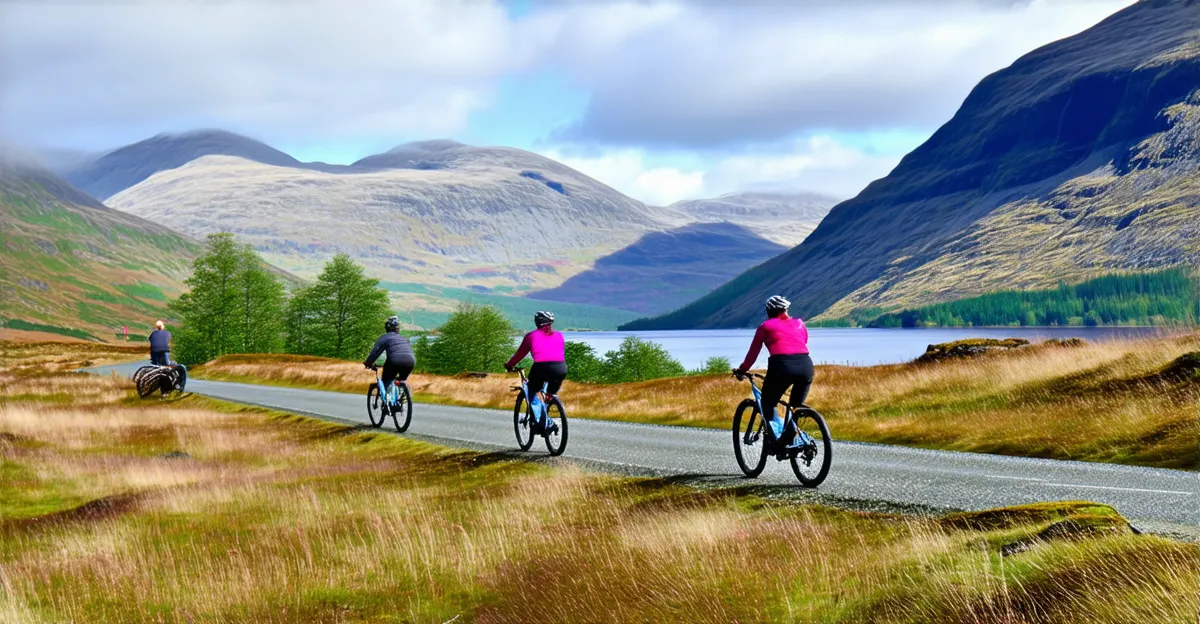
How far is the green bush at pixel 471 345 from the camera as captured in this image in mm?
115812

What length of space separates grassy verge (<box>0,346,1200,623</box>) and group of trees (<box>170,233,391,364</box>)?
86.8 meters

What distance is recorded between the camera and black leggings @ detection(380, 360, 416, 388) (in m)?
25.5

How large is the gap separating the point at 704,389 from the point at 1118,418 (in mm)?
20599

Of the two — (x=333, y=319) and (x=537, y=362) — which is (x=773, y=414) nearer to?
(x=537, y=362)

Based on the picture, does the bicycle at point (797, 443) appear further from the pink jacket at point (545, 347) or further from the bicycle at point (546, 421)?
the bicycle at point (546, 421)

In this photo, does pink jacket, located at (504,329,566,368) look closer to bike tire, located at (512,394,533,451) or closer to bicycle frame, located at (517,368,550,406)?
bicycle frame, located at (517,368,550,406)

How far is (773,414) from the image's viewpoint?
14297 millimetres

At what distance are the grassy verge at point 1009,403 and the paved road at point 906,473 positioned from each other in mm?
1866

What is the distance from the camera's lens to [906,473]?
16359 mm

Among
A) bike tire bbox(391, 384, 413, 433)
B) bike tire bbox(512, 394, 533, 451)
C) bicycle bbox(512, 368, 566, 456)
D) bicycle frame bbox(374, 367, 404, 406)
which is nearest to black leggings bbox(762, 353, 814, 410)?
bicycle bbox(512, 368, 566, 456)

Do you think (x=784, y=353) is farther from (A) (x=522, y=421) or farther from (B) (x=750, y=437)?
(A) (x=522, y=421)

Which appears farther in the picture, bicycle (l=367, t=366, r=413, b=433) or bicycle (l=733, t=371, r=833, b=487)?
bicycle (l=367, t=366, r=413, b=433)

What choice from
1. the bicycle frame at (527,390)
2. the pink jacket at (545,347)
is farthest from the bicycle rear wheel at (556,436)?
the pink jacket at (545,347)

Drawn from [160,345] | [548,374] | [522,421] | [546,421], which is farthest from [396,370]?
[160,345]
